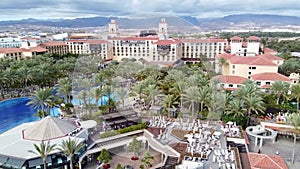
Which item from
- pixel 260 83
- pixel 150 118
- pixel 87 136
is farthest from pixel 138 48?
pixel 87 136

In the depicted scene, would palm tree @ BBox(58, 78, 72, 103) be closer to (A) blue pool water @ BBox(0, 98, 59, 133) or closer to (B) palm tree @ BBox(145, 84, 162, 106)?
(A) blue pool water @ BBox(0, 98, 59, 133)

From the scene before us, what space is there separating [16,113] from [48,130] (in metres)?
18.3

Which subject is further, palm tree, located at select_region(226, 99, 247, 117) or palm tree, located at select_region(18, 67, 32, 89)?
palm tree, located at select_region(18, 67, 32, 89)

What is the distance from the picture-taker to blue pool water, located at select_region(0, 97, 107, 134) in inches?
1278

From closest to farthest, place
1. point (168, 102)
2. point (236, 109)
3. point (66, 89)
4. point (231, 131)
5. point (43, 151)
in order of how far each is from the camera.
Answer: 1. point (43, 151)
2. point (231, 131)
3. point (236, 109)
4. point (168, 102)
5. point (66, 89)

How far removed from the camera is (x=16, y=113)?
36250 mm

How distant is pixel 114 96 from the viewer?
31750 mm

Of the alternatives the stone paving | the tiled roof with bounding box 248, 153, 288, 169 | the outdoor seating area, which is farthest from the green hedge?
the stone paving

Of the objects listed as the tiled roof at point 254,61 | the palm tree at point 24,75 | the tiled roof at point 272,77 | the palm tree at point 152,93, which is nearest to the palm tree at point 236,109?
the palm tree at point 152,93

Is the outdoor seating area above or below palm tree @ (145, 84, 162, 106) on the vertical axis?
below

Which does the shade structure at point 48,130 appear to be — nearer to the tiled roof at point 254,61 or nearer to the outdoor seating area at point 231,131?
the outdoor seating area at point 231,131

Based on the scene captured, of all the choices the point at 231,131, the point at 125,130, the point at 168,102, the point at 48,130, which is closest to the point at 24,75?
the point at 48,130

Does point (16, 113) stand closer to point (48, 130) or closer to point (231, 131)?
point (48, 130)

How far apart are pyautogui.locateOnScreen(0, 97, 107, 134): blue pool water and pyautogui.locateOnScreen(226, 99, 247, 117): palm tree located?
1704 centimetres
